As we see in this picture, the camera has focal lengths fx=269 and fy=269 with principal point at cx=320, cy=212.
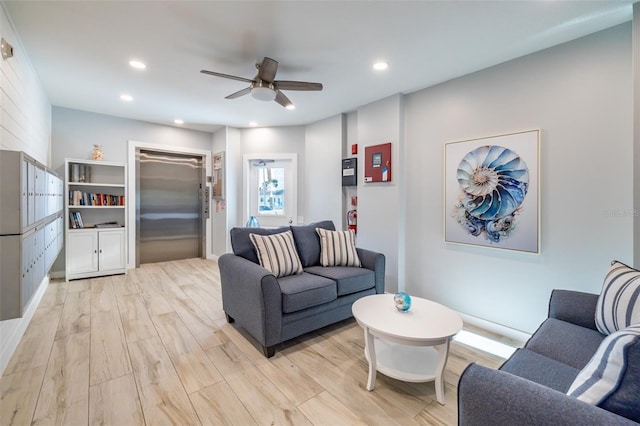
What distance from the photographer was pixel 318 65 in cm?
263

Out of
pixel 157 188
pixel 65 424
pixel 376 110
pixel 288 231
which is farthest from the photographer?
pixel 157 188

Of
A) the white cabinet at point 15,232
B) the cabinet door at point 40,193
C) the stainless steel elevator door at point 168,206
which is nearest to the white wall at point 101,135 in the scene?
the stainless steel elevator door at point 168,206

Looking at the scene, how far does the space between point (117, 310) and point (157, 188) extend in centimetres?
262

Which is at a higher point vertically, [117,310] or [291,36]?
[291,36]

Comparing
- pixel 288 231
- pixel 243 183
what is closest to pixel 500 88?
pixel 288 231

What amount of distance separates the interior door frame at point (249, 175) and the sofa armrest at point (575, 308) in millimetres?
3739

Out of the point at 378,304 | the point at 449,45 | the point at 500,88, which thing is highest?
the point at 449,45

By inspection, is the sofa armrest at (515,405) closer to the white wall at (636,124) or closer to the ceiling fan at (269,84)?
the white wall at (636,124)

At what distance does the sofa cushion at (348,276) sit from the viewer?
8.39ft

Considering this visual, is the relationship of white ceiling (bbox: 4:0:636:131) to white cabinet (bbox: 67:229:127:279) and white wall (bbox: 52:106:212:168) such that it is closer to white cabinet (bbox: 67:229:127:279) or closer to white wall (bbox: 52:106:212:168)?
white wall (bbox: 52:106:212:168)

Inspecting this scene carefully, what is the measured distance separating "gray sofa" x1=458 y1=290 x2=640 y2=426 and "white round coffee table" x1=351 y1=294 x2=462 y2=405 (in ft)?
1.33

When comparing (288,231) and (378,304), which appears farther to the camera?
(288,231)

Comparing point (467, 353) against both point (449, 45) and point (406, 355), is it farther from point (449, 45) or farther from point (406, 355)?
point (449, 45)

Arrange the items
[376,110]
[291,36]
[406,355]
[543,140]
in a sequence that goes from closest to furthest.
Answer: [406,355] → [291,36] → [543,140] → [376,110]
